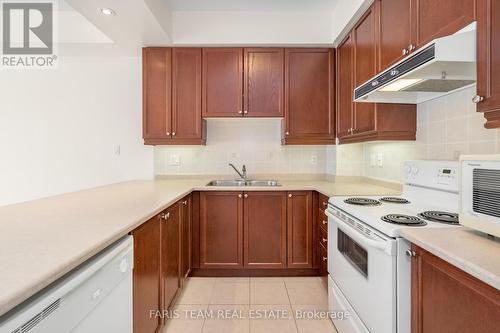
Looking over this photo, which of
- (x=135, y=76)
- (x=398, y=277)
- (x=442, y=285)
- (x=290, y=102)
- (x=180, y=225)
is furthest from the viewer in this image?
(x=135, y=76)

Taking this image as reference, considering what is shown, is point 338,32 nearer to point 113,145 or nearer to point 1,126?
point 113,145

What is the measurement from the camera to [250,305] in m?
2.05

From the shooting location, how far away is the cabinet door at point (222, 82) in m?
2.68

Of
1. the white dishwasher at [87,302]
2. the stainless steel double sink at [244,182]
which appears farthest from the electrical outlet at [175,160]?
the white dishwasher at [87,302]

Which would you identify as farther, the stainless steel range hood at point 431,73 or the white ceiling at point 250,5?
the white ceiling at point 250,5

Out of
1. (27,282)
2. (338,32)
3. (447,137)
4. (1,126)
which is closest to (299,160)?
(338,32)

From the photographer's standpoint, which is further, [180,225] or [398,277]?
[180,225]

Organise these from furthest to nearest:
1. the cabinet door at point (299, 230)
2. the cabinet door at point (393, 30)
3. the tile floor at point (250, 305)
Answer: the cabinet door at point (299, 230) → the tile floor at point (250, 305) → the cabinet door at point (393, 30)

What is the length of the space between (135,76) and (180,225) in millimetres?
1886

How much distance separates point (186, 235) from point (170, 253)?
49 centimetres

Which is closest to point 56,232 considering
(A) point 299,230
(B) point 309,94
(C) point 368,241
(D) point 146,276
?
(D) point 146,276

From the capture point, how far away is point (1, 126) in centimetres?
297

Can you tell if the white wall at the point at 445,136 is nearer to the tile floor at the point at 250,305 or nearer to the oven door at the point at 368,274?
the oven door at the point at 368,274

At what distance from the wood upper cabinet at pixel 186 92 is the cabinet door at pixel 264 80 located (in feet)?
1.65
